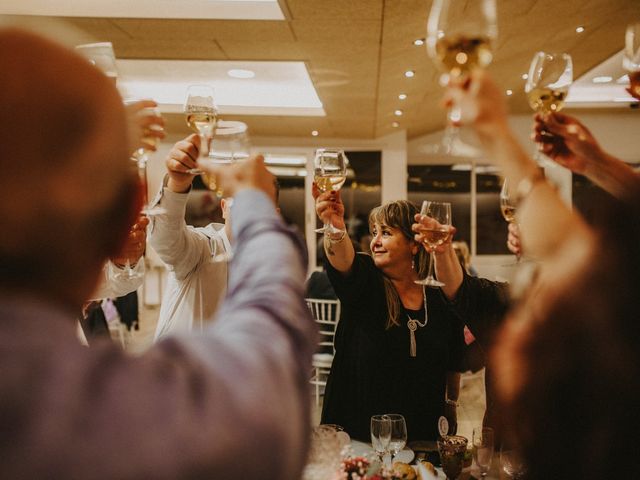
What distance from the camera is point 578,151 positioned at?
37.4 inches

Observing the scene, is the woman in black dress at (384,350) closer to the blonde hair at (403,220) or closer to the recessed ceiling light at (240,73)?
the blonde hair at (403,220)

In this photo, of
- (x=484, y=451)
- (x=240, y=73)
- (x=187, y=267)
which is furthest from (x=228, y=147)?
(x=240, y=73)

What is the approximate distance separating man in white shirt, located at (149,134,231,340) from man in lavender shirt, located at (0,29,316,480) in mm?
1264

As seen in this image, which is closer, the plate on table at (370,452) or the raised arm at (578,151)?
the raised arm at (578,151)

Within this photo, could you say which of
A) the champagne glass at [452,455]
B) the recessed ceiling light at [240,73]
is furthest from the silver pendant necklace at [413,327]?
the recessed ceiling light at [240,73]

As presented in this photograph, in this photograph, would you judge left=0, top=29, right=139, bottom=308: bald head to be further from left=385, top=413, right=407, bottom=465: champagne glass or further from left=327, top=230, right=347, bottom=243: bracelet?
left=327, top=230, right=347, bottom=243: bracelet

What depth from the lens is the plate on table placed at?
5.50 feet

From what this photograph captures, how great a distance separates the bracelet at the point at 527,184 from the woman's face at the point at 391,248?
157 cm

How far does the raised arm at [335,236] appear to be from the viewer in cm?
188

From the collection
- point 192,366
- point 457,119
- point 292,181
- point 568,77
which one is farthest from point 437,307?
point 292,181

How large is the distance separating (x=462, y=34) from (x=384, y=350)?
59.7 inches

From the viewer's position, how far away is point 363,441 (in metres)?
1.98

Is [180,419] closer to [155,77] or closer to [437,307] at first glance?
[437,307]

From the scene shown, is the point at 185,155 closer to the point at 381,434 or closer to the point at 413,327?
the point at 381,434
